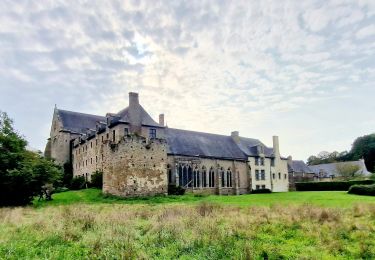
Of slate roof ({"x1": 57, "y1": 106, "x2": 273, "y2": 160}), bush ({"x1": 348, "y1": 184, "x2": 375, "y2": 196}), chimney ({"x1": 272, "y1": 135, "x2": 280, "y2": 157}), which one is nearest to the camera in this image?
bush ({"x1": 348, "y1": 184, "x2": 375, "y2": 196})

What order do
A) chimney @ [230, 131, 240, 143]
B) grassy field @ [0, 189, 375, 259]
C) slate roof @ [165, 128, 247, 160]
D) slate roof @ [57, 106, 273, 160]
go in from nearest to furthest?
grassy field @ [0, 189, 375, 259] → slate roof @ [57, 106, 273, 160] → slate roof @ [165, 128, 247, 160] → chimney @ [230, 131, 240, 143]

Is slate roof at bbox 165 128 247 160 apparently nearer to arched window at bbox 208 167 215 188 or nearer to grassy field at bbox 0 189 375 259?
arched window at bbox 208 167 215 188

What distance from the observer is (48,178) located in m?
31.2

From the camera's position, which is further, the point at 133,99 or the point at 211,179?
the point at 211,179

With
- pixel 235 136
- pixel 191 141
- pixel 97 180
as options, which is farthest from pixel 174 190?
pixel 235 136

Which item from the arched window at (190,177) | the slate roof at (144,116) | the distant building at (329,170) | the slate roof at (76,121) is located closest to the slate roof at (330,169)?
the distant building at (329,170)

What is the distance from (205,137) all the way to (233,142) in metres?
6.31

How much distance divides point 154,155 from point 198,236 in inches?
991

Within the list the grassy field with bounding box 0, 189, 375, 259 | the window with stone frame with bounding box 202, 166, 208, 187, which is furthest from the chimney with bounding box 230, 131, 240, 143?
the grassy field with bounding box 0, 189, 375, 259

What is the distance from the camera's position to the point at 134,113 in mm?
44250

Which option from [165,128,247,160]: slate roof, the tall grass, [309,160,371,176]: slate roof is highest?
[165,128,247,160]: slate roof

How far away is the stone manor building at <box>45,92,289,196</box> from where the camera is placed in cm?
3612

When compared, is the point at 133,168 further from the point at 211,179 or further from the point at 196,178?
the point at 211,179

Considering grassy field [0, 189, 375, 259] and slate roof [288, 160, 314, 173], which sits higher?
slate roof [288, 160, 314, 173]
